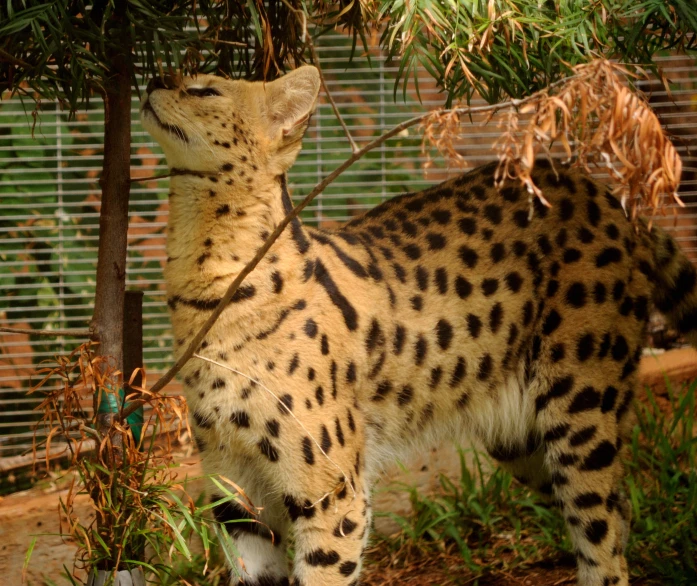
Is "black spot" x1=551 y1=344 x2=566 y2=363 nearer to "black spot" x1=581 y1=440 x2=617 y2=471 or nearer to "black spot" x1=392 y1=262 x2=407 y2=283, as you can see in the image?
"black spot" x1=581 y1=440 x2=617 y2=471

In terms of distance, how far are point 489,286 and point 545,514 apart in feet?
4.61

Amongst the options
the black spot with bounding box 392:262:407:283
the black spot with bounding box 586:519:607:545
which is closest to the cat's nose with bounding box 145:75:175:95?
the black spot with bounding box 392:262:407:283

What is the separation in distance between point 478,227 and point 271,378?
3.72ft

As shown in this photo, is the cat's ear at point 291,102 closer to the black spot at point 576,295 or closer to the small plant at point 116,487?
the small plant at point 116,487

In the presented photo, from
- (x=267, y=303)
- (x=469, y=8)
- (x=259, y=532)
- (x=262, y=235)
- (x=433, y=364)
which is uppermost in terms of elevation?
(x=469, y=8)

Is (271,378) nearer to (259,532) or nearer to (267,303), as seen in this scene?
(267,303)

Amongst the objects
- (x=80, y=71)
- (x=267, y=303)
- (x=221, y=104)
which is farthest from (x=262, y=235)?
(x=80, y=71)

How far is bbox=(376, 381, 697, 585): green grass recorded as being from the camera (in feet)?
14.7

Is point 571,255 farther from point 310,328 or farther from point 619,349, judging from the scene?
point 310,328

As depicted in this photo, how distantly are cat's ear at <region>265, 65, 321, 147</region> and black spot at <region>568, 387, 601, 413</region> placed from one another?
145 cm

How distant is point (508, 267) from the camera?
392 cm

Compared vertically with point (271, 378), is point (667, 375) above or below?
below

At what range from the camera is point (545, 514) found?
471 cm

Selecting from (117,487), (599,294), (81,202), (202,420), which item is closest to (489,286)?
(599,294)
